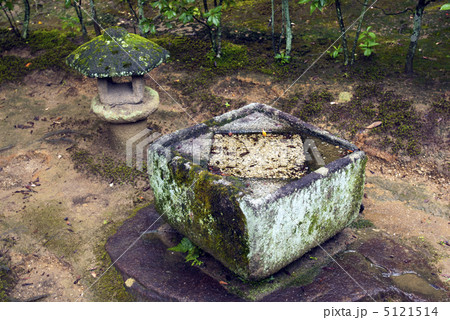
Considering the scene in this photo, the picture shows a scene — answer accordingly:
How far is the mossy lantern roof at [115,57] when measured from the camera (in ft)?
18.3

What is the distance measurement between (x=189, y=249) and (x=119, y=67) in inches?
103

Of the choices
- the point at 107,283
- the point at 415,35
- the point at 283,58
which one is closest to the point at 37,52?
the point at 283,58

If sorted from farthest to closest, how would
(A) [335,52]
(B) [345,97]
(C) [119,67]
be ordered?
(A) [335,52] < (B) [345,97] < (C) [119,67]

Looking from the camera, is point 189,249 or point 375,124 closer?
point 189,249

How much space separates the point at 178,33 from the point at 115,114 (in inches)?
129

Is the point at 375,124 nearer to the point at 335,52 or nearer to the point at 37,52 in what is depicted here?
the point at 335,52

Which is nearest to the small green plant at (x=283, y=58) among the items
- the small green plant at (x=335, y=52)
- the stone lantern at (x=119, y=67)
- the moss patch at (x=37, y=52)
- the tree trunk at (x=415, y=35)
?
the small green plant at (x=335, y=52)

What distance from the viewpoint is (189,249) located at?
14.2 feet

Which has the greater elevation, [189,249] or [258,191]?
[258,191]

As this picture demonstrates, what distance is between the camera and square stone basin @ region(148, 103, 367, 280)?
3.64m

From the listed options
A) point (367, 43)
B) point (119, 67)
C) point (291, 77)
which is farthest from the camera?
point (291, 77)

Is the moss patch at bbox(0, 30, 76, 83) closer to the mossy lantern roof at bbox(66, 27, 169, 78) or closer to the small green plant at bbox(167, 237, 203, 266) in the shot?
the mossy lantern roof at bbox(66, 27, 169, 78)

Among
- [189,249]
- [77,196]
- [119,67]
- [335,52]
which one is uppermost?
[119,67]

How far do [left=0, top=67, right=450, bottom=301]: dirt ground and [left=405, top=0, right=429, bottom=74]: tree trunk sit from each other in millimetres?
1666
